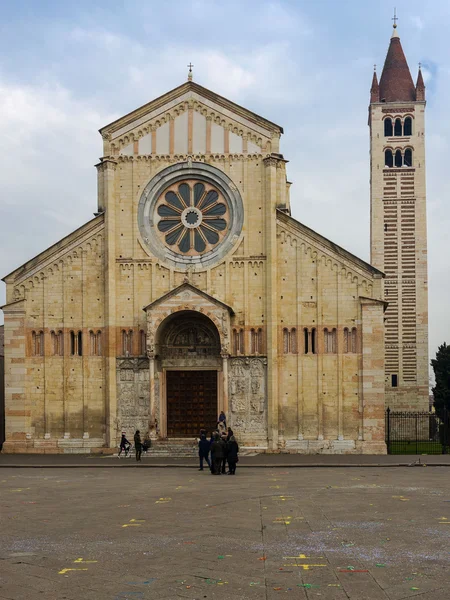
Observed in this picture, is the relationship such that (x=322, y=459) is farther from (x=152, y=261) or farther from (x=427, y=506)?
(x=427, y=506)

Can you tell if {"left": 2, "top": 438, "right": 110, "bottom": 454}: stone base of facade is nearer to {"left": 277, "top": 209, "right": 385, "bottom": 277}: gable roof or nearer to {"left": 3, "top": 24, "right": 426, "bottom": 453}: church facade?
{"left": 3, "top": 24, "right": 426, "bottom": 453}: church facade

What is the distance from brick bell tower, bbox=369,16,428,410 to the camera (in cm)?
6644

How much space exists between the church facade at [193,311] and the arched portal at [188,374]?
2.9 inches

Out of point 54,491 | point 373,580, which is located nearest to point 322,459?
point 54,491

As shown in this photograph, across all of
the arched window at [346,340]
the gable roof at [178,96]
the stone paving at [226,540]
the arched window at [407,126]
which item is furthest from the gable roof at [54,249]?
the arched window at [407,126]

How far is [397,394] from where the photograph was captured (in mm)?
66062

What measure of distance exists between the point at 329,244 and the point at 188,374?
9.19 meters

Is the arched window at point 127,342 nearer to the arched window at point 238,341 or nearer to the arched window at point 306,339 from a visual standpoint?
the arched window at point 238,341

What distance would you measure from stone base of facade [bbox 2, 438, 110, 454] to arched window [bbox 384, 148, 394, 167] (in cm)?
3891

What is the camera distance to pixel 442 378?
201 ft

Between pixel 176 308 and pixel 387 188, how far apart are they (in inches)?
1346

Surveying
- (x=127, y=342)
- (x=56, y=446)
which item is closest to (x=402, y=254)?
(x=127, y=342)

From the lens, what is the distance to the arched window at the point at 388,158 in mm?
68562

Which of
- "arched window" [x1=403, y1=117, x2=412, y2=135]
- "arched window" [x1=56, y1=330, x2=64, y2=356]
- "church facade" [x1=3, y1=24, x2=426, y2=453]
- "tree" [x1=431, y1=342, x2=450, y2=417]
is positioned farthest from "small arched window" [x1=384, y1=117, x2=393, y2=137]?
"arched window" [x1=56, y1=330, x2=64, y2=356]
